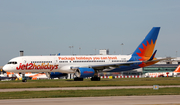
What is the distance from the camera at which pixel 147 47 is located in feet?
232

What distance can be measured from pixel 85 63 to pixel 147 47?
1592 centimetres

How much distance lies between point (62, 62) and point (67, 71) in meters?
2.18

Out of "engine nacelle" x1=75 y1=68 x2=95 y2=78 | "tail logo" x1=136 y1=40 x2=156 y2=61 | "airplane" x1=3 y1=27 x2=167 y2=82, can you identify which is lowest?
"engine nacelle" x1=75 y1=68 x2=95 y2=78

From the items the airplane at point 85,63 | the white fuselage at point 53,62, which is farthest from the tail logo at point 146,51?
the white fuselage at point 53,62

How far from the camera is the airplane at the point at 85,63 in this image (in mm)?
60594

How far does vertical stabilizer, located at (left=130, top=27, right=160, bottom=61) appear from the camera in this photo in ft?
230

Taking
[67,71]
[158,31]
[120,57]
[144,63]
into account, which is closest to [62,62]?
[67,71]

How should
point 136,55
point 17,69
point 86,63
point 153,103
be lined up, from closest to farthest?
point 153,103, point 17,69, point 86,63, point 136,55

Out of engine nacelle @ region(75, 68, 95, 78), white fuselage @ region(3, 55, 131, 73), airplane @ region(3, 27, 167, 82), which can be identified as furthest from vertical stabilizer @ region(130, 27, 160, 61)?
engine nacelle @ region(75, 68, 95, 78)

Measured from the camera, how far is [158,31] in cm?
7131

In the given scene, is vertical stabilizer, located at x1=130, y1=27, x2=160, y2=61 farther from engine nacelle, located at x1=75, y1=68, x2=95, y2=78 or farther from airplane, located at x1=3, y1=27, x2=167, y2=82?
engine nacelle, located at x1=75, y1=68, x2=95, y2=78

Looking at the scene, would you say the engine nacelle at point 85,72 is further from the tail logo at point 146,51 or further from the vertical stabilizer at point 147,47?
the tail logo at point 146,51

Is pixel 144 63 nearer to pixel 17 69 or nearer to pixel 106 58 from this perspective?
pixel 106 58

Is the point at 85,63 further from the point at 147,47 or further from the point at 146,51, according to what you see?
the point at 147,47
